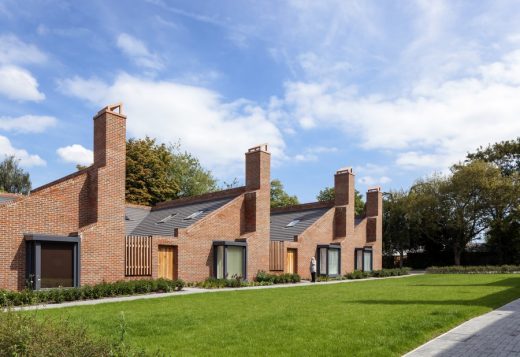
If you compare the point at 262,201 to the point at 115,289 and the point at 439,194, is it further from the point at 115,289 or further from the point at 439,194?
the point at 439,194

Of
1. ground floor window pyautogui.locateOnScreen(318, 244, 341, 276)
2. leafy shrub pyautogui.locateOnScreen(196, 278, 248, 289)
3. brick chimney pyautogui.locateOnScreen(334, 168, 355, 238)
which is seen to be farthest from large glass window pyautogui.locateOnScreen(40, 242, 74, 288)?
brick chimney pyautogui.locateOnScreen(334, 168, 355, 238)

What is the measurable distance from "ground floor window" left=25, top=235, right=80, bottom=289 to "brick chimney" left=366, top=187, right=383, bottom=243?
24.7 m

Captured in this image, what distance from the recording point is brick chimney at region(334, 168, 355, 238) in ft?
106

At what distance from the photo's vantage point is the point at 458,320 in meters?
10.2

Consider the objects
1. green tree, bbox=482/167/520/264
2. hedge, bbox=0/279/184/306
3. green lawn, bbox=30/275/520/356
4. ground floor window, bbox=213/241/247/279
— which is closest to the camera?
green lawn, bbox=30/275/520/356

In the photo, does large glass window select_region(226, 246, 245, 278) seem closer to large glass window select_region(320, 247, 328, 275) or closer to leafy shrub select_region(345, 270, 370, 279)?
large glass window select_region(320, 247, 328, 275)

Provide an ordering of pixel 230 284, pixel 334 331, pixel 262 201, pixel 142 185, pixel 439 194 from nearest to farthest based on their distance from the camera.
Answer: pixel 334 331, pixel 230 284, pixel 262 201, pixel 142 185, pixel 439 194

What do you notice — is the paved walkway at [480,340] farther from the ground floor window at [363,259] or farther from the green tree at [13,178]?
the green tree at [13,178]

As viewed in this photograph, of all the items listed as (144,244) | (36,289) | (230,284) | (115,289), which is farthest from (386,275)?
(36,289)

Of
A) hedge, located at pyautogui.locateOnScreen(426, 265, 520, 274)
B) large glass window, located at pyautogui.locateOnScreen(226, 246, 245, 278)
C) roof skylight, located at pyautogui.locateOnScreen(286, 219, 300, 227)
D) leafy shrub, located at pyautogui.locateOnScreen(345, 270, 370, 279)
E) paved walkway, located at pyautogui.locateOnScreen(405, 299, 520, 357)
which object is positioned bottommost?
hedge, located at pyautogui.locateOnScreen(426, 265, 520, 274)

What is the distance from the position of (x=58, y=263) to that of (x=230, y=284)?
779cm

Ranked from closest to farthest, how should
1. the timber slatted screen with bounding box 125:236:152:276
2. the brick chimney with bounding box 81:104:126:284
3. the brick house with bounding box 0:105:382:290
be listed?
the brick house with bounding box 0:105:382:290 < the brick chimney with bounding box 81:104:126:284 < the timber slatted screen with bounding box 125:236:152:276

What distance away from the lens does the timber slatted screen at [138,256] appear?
19.0m

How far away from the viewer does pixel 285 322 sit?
9.85 meters
